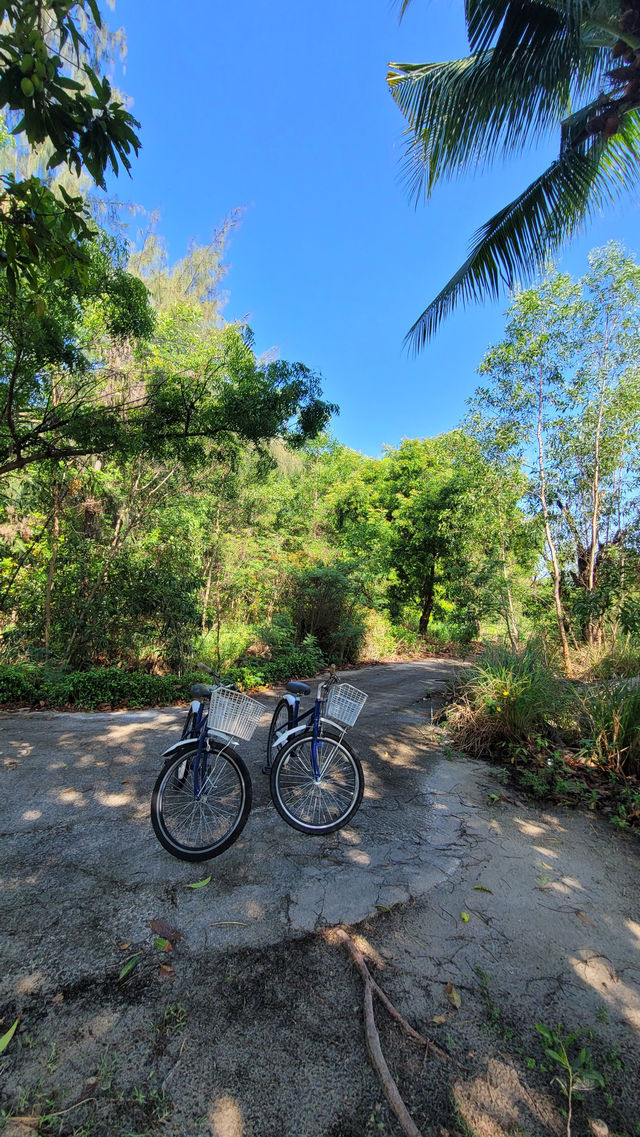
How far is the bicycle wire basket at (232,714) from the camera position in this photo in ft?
8.14

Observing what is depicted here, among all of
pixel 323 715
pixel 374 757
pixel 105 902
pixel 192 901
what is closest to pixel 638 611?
pixel 374 757

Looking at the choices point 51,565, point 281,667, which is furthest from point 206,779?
point 51,565

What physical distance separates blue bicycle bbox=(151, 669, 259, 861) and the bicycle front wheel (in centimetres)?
33

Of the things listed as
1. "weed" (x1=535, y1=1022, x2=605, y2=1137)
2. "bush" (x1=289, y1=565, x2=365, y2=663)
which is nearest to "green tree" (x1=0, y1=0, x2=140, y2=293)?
"weed" (x1=535, y1=1022, x2=605, y2=1137)

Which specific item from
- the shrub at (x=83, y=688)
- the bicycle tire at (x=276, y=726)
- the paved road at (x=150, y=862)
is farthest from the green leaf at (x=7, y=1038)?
the shrub at (x=83, y=688)

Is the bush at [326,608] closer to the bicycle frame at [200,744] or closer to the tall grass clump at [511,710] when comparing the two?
the tall grass clump at [511,710]

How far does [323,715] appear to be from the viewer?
118 inches

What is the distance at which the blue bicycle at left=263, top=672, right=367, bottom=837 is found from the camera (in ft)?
9.05

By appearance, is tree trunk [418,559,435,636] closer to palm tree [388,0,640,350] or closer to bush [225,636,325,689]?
bush [225,636,325,689]

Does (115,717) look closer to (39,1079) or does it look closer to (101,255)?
(39,1079)

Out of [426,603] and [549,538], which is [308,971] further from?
[426,603]

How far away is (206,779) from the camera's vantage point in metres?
2.57

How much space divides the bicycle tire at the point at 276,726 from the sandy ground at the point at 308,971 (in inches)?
22.2

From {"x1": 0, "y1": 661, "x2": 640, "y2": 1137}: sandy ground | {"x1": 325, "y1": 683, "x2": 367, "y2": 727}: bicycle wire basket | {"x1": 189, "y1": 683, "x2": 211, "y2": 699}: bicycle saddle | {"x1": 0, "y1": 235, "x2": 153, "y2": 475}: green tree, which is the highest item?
{"x1": 0, "y1": 235, "x2": 153, "y2": 475}: green tree
